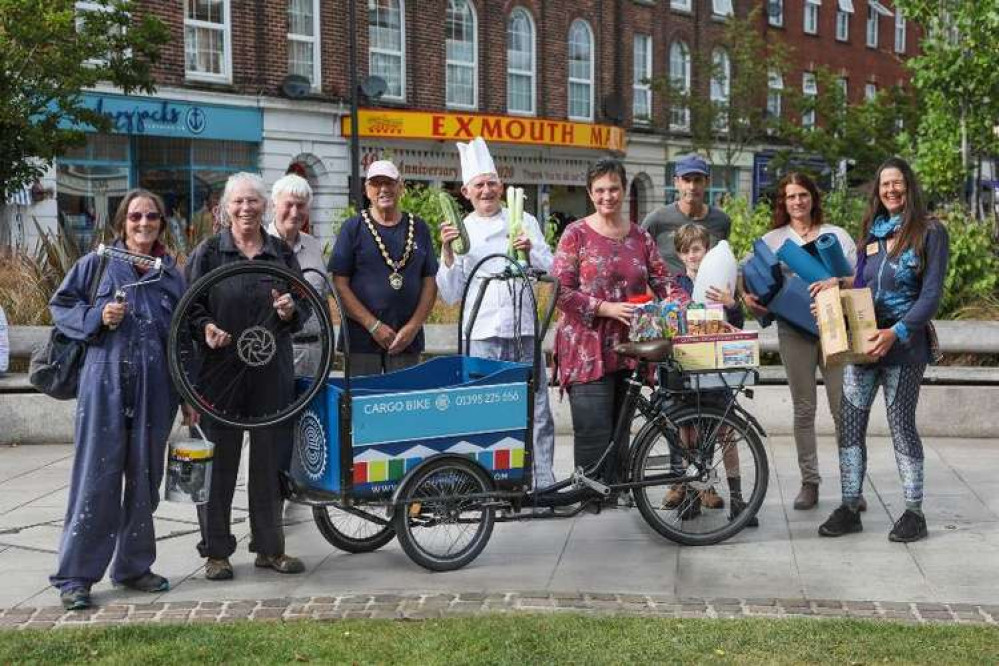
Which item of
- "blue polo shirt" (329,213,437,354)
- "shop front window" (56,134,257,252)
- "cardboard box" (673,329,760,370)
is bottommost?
"cardboard box" (673,329,760,370)

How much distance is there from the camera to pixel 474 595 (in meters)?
5.87

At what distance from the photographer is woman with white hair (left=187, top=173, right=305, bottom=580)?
237 inches

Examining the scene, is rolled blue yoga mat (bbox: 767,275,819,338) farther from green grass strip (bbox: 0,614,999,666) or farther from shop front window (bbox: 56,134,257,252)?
shop front window (bbox: 56,134,257,252)

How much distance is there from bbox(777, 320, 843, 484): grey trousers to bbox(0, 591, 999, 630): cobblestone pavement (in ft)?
6.62

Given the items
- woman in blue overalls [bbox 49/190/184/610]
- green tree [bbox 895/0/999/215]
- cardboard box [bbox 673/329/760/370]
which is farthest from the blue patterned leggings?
green tree [bbox 895/0/999/215]

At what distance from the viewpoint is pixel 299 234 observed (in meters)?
7.05

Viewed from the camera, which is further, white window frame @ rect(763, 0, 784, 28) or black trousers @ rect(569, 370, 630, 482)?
white window frame @ rect(763, 0, 784, 28)

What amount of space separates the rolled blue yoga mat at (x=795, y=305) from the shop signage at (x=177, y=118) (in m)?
17.6

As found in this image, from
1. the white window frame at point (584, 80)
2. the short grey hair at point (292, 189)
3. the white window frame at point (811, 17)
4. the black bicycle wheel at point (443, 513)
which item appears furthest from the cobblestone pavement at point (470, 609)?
the white window frame at point (811, 17)

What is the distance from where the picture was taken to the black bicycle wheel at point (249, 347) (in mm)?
5875

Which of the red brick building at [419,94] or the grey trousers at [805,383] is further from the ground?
the red brick building at [419,94]

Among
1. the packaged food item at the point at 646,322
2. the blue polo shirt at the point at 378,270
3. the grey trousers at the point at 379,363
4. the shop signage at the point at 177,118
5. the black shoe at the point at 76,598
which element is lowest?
the black shoe at the point at 76,598

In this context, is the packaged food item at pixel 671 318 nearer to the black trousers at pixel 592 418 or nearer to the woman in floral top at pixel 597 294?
the woman in floral top at pixel 597 294

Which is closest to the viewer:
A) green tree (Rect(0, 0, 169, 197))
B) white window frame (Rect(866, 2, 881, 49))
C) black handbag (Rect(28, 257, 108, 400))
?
black handbag (Rect(28, 257, 108, 400))
